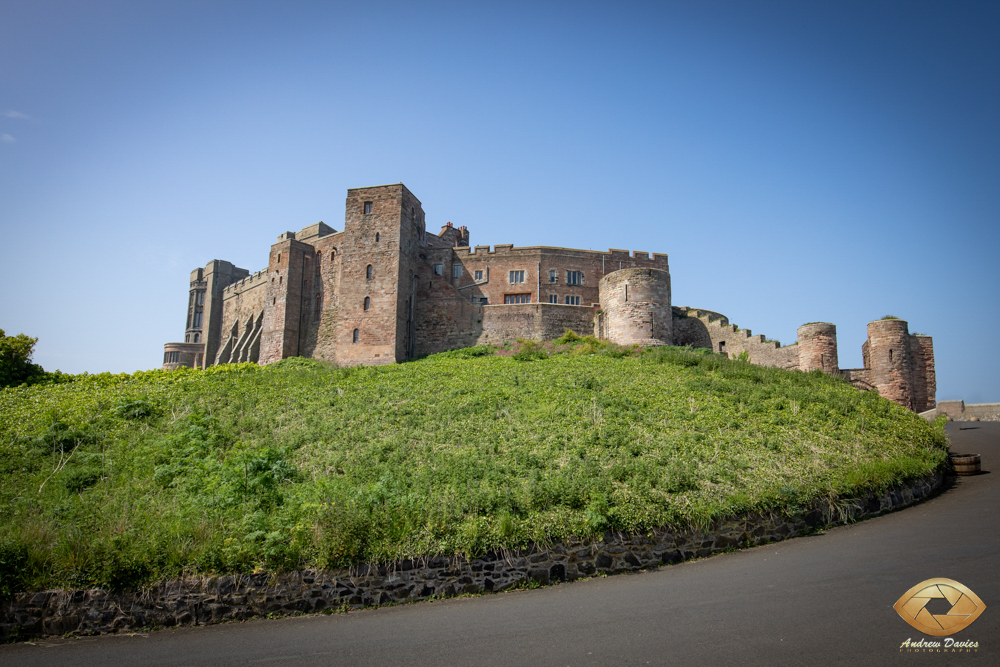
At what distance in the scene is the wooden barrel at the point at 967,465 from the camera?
644 inches

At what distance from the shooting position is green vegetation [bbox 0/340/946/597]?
34.9ft

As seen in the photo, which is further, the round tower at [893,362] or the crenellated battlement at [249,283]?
the crenellated battlement at [249,283]

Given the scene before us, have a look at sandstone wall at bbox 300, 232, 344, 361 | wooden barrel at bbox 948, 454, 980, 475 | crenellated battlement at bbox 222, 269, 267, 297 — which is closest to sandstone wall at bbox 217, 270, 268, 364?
crenellated battlement at bbox 222, 269, 267, 297

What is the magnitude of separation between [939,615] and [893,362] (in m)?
22.5

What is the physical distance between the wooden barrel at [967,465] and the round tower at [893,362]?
34.6 feet

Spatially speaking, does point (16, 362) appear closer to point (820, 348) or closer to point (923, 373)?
point (820, 348)

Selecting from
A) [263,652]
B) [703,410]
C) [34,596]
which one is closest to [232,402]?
[34,596]

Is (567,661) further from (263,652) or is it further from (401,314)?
(401,314)

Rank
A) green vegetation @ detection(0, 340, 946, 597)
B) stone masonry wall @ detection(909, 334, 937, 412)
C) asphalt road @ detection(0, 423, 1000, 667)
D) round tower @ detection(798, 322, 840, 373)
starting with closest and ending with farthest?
asphalt road @ detection(0, 423, 1000, 667), green vegetation @ detection(0, 340, 946, 597), stone masonry wall @ detection(909, 334, 937, 412), round tower @ detection(798, 322, 840, 373)

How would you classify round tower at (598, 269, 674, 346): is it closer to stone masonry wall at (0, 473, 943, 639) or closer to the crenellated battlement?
stone masonry wall at (0, 473, 943, 639)

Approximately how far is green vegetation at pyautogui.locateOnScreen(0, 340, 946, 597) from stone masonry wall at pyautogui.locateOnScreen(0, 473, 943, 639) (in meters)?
0.26

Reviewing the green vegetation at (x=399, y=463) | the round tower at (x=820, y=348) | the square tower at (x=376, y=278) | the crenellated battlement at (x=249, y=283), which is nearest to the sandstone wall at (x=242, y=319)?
the crenellated battlement at (x=249, y=283)

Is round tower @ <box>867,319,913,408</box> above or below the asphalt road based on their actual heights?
above

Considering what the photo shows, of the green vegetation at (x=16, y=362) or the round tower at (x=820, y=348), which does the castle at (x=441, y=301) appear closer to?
the round tower at (x=820, y=348)
